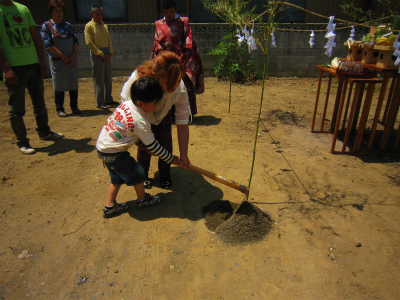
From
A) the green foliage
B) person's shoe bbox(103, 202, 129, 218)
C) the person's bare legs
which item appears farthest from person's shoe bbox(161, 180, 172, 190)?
the green foliage

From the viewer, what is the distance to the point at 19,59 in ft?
12.4

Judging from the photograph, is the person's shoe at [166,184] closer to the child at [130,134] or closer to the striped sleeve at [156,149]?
the child at [130,134]

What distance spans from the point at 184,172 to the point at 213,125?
1584 millimetres

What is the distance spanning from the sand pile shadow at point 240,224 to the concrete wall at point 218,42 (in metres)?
6.22

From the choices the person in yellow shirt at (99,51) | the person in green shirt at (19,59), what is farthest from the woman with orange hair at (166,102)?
the person in yellow shirt at (99,51)

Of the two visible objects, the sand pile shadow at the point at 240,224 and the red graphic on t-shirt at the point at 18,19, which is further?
the red graphic on t-shirt at the point at 18,19

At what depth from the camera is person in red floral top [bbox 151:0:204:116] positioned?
4.23 metres

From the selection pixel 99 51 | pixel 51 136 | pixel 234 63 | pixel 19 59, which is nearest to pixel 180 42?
pixel 99 51

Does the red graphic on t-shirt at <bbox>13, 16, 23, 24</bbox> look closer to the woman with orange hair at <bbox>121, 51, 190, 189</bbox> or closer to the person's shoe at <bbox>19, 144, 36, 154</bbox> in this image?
the person's shoe at <bbox>19, 144, 36, 154</bbox>

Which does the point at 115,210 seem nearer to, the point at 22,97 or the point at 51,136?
Result: the point at 22,97

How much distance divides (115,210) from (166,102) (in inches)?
43.5

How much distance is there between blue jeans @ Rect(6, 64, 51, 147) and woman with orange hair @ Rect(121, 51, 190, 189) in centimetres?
194

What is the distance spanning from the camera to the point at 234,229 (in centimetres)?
257

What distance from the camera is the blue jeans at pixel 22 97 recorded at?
3836mm
